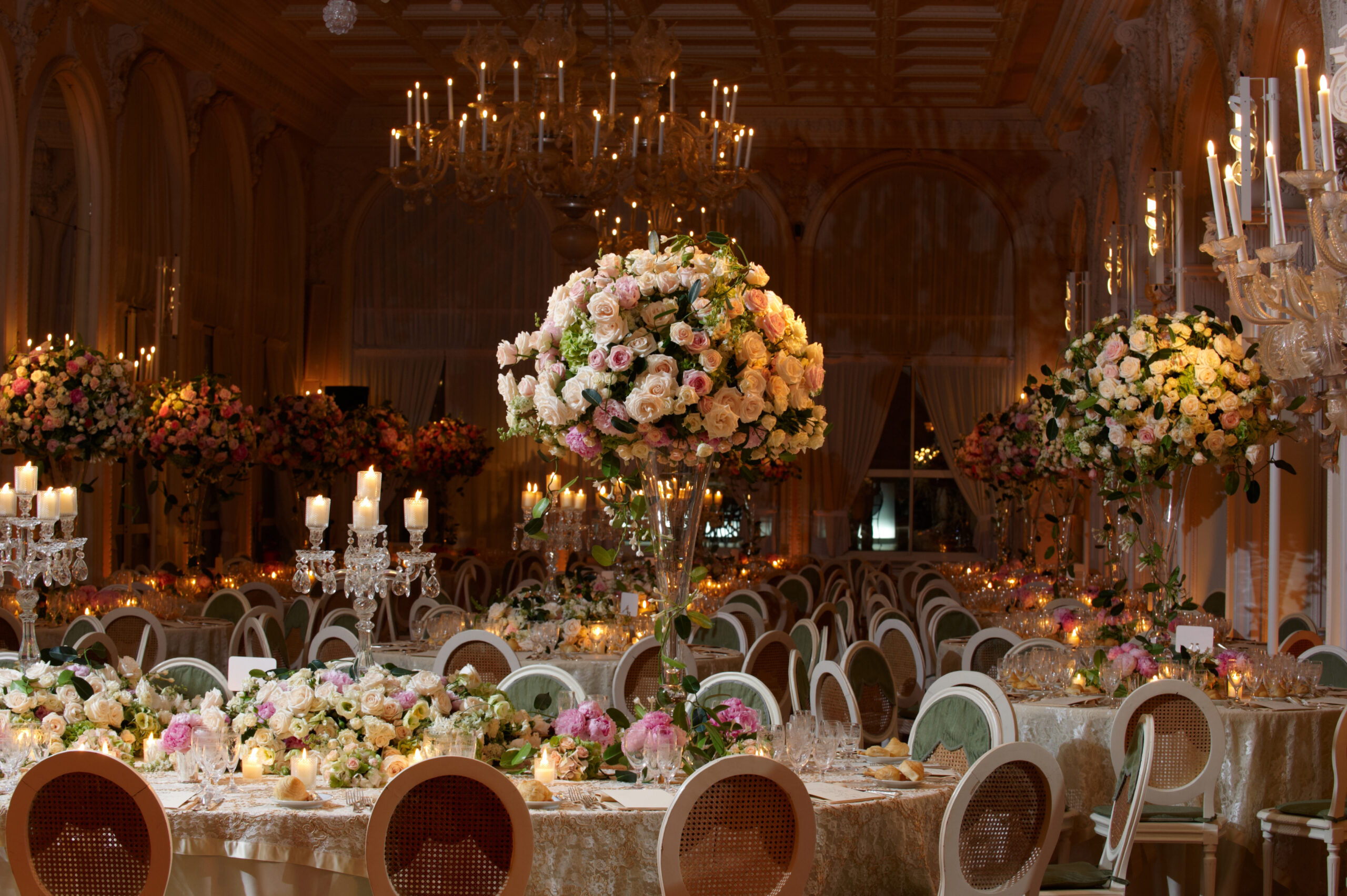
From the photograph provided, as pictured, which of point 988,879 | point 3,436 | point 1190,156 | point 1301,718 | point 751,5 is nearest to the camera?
point 988,879

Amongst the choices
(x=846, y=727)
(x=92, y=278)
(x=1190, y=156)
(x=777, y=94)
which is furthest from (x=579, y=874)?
(x=777, y=94)

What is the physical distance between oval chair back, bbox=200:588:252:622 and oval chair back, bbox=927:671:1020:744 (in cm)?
508

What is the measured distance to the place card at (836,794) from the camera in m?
3.41

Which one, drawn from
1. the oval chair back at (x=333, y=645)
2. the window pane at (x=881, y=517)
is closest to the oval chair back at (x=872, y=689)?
the oval chair back at (x=333, y=645)

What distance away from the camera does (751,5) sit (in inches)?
459

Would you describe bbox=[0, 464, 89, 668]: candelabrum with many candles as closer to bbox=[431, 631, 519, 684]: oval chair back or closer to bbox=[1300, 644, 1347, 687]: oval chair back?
bbox=[431, 631, 519, 684]: oval chair back

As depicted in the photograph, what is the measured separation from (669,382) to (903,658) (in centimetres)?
496

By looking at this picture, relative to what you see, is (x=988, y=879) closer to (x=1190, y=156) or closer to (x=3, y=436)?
(x=3, y=436)

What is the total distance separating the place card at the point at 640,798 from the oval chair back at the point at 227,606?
5452 mm

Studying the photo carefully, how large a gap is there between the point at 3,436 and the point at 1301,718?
7.01 metres

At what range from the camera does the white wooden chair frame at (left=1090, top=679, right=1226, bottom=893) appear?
14.8 feet

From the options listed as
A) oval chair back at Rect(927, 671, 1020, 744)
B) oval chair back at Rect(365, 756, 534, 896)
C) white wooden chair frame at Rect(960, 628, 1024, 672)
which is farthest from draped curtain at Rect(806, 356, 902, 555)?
oval chair back at Rect(365, 756, 534, 896)

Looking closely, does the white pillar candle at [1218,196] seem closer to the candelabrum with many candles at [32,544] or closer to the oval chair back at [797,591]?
the candelabrum with many candles at [32,544]

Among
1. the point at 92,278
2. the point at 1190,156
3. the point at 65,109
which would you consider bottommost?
the point at 92,278
